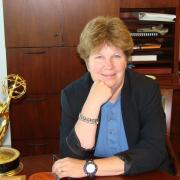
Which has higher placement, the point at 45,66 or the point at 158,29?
the point at 158,29

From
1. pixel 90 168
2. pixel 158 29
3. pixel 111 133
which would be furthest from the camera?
pixel 158 29

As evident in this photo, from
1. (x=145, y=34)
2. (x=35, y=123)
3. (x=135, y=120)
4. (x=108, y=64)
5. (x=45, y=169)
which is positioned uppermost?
(x=145, y=34)

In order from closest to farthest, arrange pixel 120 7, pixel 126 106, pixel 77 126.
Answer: pixel 77 126 → pixel 126 106 → pixel 120 7

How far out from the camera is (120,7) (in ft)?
8.62

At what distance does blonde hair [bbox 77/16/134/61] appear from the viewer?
5.20 ft

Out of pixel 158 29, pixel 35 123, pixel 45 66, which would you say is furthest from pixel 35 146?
pixel 158 29

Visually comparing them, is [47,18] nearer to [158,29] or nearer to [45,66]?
[45,66]

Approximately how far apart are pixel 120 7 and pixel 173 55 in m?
0.58

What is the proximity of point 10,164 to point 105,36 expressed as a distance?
687 millimetres

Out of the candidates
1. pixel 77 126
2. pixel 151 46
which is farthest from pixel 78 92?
pixel 151 46

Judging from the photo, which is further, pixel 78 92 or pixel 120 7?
pixel 120 7

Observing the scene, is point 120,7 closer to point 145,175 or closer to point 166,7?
point 166,7

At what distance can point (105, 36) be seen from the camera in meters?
1.59

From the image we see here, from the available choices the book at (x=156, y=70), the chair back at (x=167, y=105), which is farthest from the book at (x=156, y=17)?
the chair back at (x=167, y=105)
